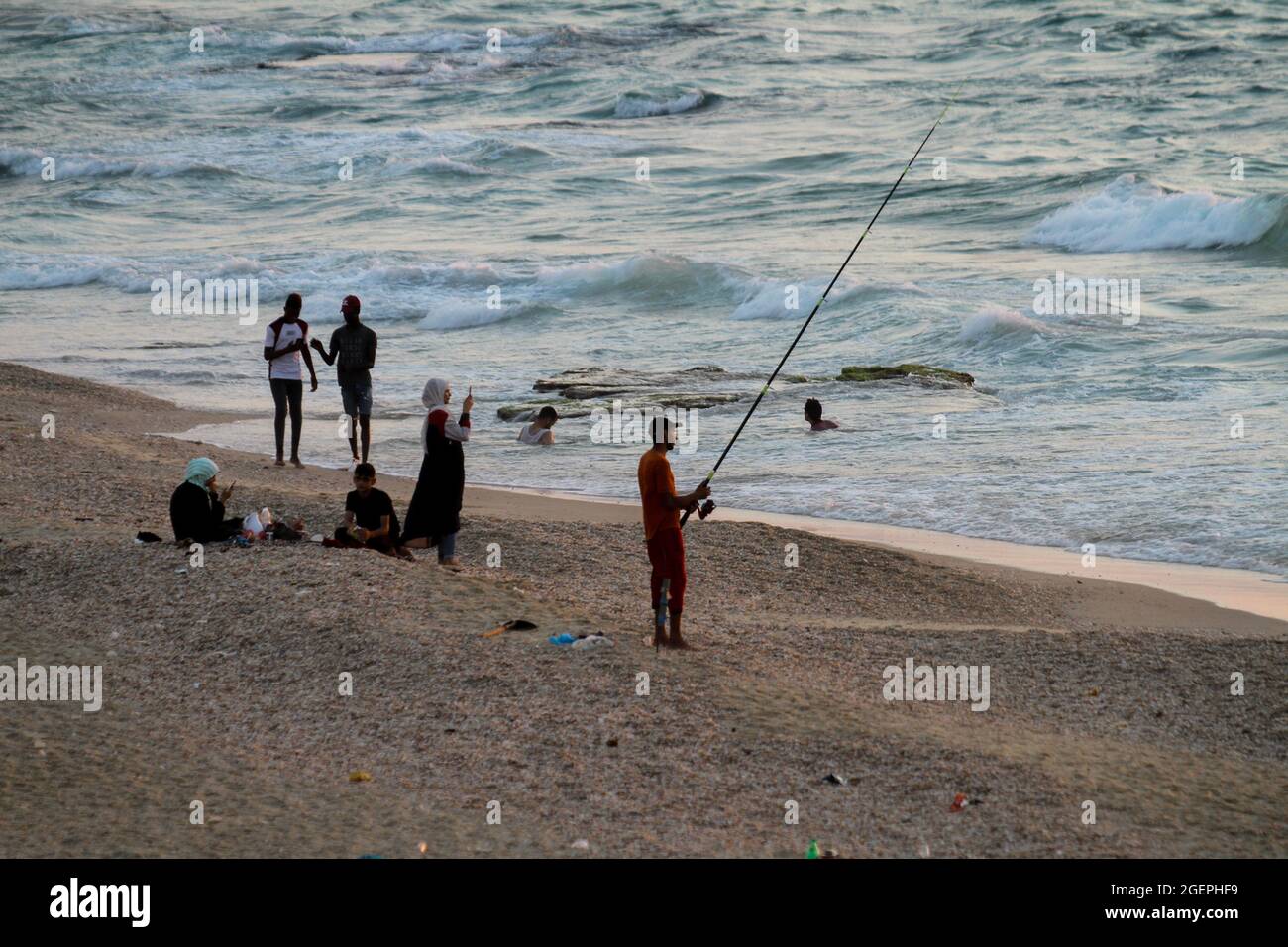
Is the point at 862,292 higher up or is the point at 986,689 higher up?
the point at 862,292

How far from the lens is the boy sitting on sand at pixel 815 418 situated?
45.2 ft

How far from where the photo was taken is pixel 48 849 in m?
4.94

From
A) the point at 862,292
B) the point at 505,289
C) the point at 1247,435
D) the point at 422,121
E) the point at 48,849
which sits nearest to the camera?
the point at 48,849

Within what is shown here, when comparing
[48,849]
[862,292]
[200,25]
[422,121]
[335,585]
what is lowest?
[48,849]

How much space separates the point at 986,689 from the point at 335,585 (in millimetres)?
3188

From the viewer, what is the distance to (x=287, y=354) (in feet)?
37.7

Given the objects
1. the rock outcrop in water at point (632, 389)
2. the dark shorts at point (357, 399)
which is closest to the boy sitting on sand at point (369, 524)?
the dark shorts at point (357, 399)

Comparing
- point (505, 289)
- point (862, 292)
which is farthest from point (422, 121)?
point (862, 292)

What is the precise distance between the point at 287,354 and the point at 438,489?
3793 millimetres

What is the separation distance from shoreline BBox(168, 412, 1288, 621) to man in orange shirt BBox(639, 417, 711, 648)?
3317mm

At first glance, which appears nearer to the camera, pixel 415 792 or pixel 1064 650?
pixel 415 792

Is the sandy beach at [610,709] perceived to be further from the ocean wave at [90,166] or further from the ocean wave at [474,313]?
the ocean wave at [90,166]

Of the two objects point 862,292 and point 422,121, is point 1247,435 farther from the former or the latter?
point 422,121

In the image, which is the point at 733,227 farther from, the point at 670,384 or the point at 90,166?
the point at 90,166
